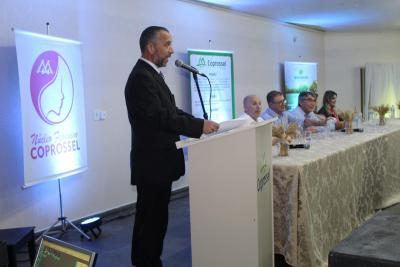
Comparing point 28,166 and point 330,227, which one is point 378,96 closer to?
point 330,227

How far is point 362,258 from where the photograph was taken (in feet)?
2.64

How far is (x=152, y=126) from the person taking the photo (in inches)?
88.3

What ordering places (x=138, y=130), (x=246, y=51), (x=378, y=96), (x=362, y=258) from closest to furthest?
(x=362, y=258), (x=138, y=130), (x=246, y=51), (x=378, y=96)

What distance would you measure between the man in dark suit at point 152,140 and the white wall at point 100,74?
145cm

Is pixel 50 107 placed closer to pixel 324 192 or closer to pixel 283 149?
pixel 283 149

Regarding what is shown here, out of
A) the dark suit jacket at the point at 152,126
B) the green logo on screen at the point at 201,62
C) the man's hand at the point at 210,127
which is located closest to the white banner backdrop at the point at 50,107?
the dark suit jacket at the point at 152,126

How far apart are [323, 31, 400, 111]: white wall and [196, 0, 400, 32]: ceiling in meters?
0.82

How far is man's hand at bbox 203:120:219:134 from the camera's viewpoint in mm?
2005

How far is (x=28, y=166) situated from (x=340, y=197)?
2.18 m

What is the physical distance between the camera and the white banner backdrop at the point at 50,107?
3158 millimetres

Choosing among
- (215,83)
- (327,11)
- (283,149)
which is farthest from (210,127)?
(327,11)

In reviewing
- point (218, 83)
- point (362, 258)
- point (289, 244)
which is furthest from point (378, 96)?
point (362, 258)

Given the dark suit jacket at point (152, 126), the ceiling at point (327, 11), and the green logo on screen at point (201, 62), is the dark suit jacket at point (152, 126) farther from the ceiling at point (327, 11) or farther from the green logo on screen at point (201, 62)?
the ceiling at point (327, 11)

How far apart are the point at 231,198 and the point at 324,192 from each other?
918 millimetres
